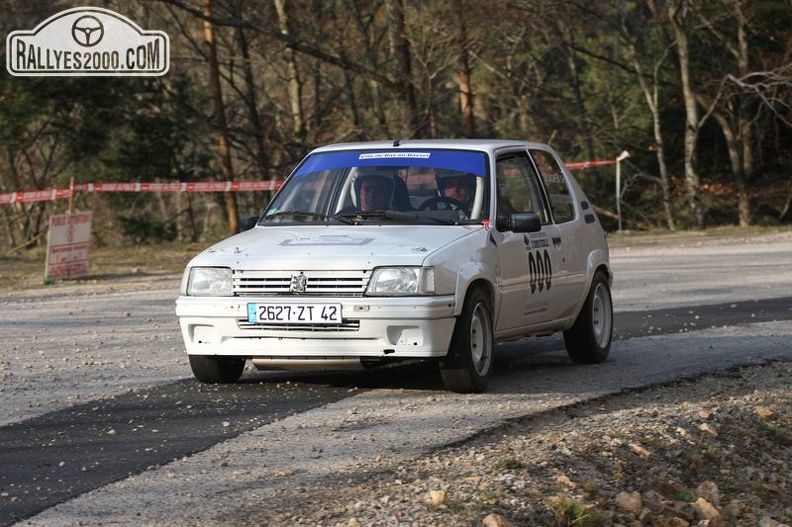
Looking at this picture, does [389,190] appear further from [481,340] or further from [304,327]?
[304,327]

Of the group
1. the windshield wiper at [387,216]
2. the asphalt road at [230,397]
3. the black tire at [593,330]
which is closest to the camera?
the asphalt road at [230,397]

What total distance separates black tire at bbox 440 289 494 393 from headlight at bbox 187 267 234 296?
57.2 inches

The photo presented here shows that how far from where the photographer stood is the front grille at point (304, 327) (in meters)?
8.55

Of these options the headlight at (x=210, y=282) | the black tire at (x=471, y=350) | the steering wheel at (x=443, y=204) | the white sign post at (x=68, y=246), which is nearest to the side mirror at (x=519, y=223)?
the steering wheel at (x=443, y=204)

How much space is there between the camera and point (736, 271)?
20141 mm

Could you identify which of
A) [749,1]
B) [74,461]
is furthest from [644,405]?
[749,1]

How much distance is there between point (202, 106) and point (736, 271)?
2240 cm

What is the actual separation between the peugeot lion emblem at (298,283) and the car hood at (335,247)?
56mm

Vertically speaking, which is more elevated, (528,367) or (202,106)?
(202,106)

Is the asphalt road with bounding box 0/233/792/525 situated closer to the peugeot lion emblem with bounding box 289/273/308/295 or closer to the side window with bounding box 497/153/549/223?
the peugeot lion emblem with bounding box 289/273/308/295

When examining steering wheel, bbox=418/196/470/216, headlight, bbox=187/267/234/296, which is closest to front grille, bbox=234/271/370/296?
headlight, bbox=187/267/234/296

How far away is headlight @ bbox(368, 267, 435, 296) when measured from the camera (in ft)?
28.0

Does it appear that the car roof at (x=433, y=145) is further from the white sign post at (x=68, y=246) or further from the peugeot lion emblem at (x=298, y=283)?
the white sign post at (x=68, y=246)

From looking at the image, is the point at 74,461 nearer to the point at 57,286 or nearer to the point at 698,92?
the point at 57,286
